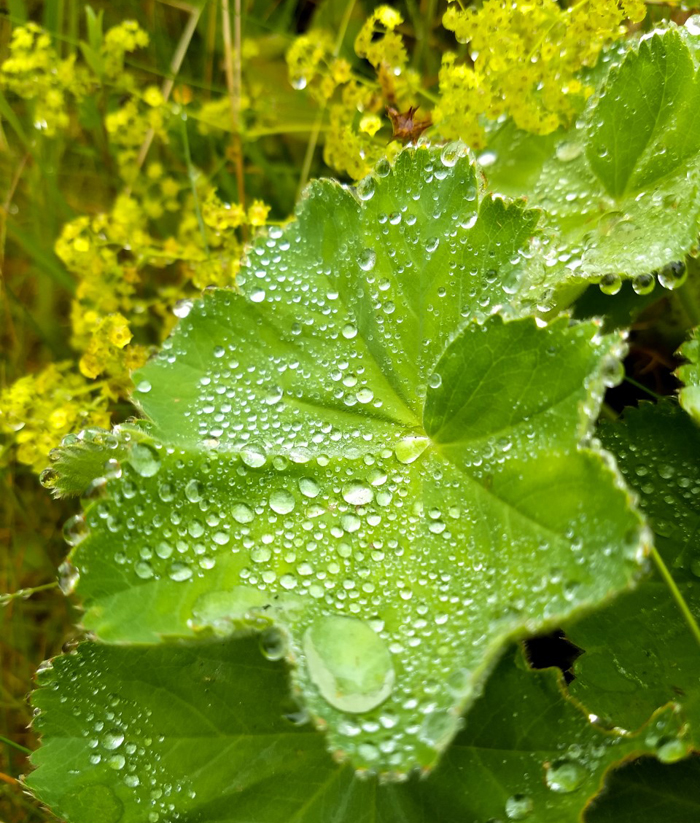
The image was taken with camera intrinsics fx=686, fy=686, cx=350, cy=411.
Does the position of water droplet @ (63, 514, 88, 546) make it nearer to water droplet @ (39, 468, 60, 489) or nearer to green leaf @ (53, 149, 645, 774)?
green leaf @ (53, 149, 645, 774)

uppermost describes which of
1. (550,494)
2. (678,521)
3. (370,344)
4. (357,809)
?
(370,344)

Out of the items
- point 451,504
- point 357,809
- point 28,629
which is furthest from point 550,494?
point 28,629

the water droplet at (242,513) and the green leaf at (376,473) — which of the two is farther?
the water droplet at (242,513)

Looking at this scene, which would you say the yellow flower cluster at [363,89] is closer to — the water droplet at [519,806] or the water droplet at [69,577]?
the water droplet at [69,577]

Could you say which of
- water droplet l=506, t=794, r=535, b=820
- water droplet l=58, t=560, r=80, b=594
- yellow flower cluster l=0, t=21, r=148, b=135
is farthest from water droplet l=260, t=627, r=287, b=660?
yellow flower cluster l=0, t=21, r=148, b=135

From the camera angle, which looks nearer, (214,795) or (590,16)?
(214,795)

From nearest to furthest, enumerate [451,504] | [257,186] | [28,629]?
1. [451,504]
2. [28,629]
3. [257,186]

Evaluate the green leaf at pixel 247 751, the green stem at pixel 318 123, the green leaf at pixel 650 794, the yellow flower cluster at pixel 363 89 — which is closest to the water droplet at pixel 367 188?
the yellow flower cluster at pixel 363 89

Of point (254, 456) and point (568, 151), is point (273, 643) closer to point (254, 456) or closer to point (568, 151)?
point (254, 456)

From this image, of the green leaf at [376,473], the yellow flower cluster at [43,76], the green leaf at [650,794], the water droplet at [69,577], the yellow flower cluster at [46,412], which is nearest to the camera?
the green leaf at [376,473]

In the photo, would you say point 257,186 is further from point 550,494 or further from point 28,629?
point 550,494
